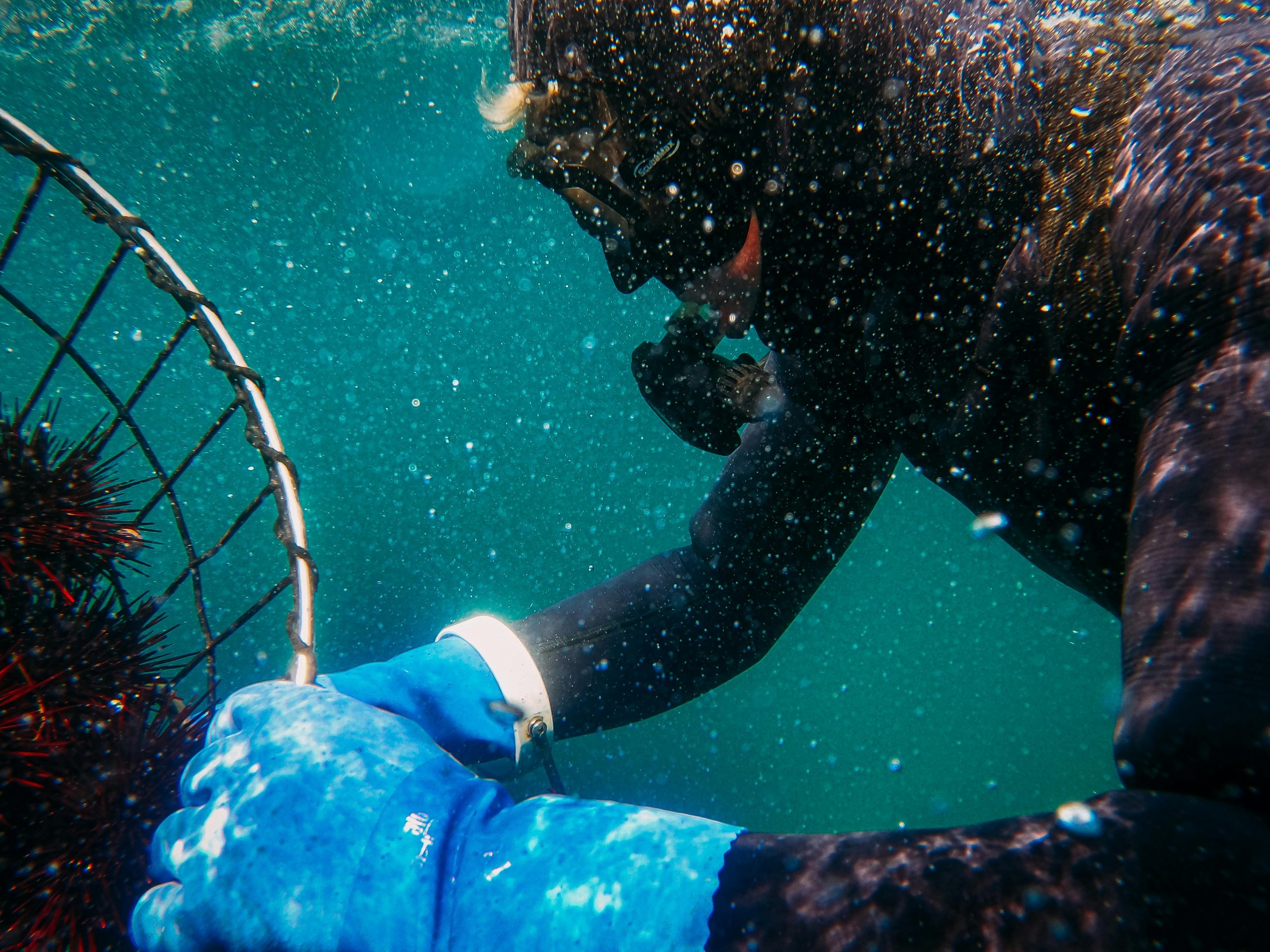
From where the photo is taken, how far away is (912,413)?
4.73 ft

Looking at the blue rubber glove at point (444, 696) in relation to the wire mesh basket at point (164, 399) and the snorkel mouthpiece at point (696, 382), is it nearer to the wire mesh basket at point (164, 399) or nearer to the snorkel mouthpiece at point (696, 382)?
the wire mesh basket at point (164, 399)

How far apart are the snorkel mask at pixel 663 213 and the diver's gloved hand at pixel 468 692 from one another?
89cm

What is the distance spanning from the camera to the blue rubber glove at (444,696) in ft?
5.08

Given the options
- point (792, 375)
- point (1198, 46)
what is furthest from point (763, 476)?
point (1198, 46)

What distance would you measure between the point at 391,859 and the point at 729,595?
118 cm

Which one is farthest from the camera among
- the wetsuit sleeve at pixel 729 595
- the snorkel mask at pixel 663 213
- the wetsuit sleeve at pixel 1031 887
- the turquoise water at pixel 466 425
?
the turquoise water at pixel 466 425

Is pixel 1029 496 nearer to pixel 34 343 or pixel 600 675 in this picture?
pixel 600 675

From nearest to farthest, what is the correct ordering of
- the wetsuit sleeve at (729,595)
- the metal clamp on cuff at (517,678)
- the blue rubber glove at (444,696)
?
1. the blue rubber glove at (444,696)
2. the metal clamp on cuff at (517,678)
3. the wetsuit sleeve at (729,595)

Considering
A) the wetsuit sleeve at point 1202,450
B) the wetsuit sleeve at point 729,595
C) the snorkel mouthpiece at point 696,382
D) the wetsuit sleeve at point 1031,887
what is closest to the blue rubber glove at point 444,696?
the wetsuit sleeve at point 729,595

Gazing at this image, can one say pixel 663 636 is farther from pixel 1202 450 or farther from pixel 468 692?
pixel 1202 450

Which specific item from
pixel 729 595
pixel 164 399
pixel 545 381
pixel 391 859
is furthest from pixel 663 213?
pixel 545 381

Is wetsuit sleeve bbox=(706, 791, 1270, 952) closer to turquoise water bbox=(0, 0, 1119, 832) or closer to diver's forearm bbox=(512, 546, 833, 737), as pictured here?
diver's forearm bbox=(512, 546, 833, 737)

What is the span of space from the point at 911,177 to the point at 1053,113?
0.24m

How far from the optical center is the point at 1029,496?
1.17 m
